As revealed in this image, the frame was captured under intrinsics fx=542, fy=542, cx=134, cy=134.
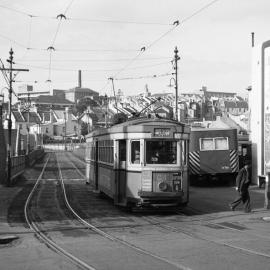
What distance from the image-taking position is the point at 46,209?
58.4 ft

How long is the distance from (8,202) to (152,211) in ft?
20.4

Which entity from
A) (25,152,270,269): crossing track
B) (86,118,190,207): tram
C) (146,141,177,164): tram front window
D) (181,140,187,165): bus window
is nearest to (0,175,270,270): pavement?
(25,152,270,269): crossing track

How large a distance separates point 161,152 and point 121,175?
4.95 feet

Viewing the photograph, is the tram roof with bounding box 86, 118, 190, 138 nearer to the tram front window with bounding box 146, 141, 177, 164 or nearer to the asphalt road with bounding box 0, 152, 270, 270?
the tram front window with bounding box 146, 141, 177, 164

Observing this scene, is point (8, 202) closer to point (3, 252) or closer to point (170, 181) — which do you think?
point (170, 181)

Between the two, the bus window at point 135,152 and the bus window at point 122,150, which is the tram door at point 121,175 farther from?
the bus window at point 135,152

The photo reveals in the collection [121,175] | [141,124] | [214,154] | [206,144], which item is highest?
[141,124]

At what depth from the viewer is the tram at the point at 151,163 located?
15656 millimetres

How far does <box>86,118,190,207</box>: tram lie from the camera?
1566 cm

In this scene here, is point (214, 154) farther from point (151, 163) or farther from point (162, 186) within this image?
point (162, 186)

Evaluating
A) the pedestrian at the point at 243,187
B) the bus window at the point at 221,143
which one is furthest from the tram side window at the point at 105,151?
the bus window at the point at 221,143

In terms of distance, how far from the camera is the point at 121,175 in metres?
16.5

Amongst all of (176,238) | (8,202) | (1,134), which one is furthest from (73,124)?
(176,238)

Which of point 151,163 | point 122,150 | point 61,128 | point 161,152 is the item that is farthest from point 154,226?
point 61,128
